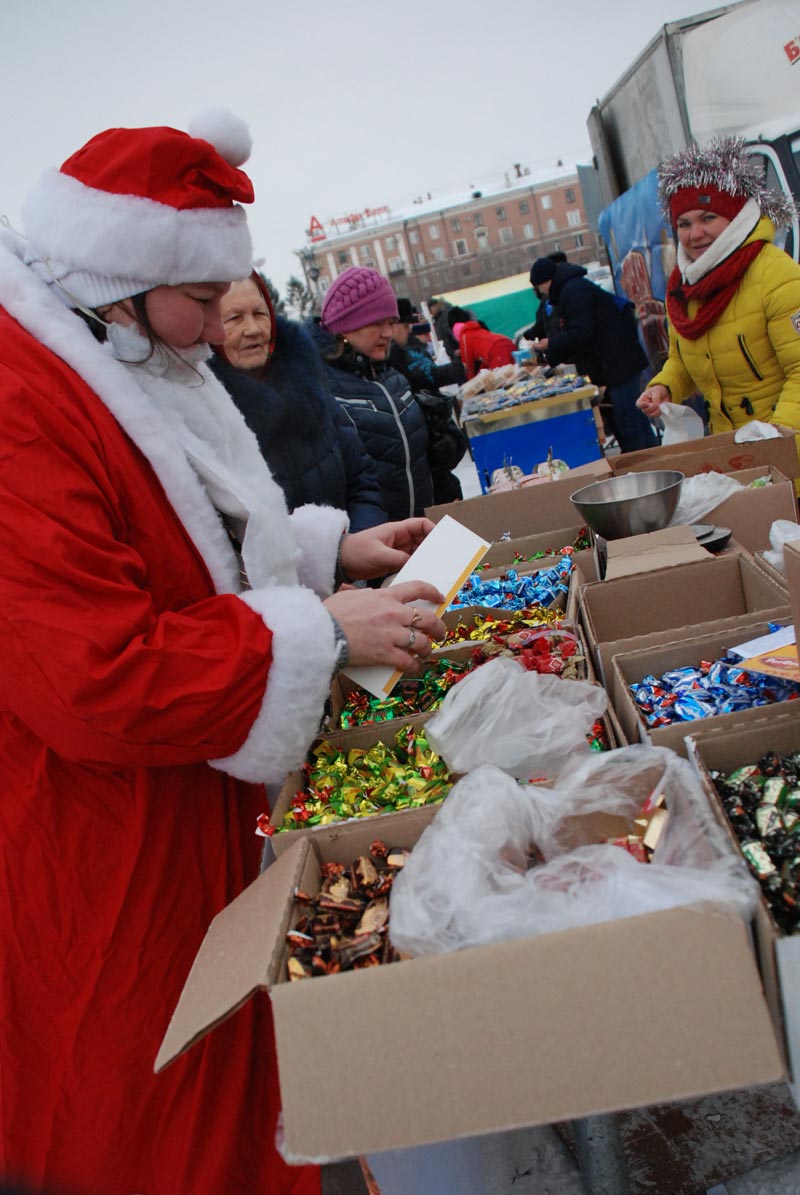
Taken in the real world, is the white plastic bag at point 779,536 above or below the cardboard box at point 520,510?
below

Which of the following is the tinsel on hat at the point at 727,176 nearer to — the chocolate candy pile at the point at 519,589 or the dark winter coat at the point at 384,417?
the dark winter coat at the point at 384,417

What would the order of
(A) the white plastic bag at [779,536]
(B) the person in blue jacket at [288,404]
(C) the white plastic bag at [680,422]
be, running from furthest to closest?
(C) the white plastic bag at [680,422], (B) the person in blue jacket at [288,404], (A) the white plastic bag at [779,536]

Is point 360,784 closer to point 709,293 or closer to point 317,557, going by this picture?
point 317,557

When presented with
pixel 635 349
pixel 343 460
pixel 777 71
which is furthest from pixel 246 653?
pixel 635 349

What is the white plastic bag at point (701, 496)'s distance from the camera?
2.25m

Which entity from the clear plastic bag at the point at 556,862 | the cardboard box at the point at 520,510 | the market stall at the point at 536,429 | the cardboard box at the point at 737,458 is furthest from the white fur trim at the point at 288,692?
the market stall at the point at 536,429

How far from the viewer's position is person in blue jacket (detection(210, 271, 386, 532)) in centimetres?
264

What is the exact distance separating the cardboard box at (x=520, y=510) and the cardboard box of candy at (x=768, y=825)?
167cm

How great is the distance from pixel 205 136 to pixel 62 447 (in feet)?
2.12

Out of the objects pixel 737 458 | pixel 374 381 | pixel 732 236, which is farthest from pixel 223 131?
pixel 374 381

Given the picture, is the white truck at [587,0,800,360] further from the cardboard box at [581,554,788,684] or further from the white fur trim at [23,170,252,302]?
the white fur trim at [23,170,252,302]

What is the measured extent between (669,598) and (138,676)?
1308 millimetres

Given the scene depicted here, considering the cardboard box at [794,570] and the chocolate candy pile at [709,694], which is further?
the chocolate candy pile at [709,694]

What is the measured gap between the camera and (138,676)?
40.9 inches
